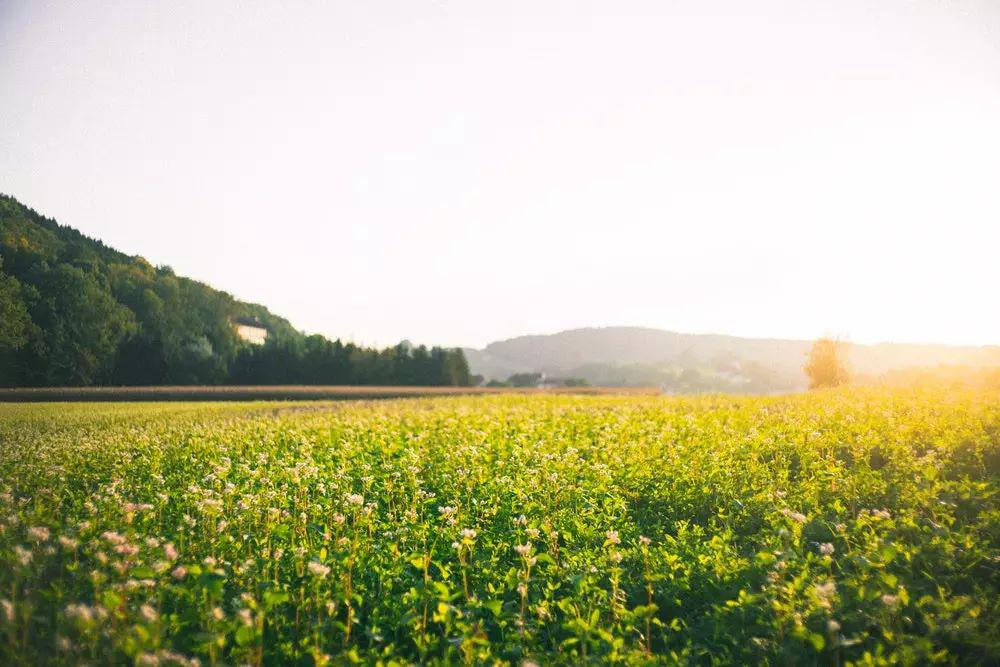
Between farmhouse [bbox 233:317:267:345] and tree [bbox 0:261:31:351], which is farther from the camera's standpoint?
farmhouse [bbox 233:317:267:345]

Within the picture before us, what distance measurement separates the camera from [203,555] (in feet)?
15.1

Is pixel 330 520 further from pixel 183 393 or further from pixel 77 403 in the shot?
pixel 183 393

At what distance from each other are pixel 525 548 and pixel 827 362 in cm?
4076

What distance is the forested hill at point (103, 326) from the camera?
11750mm

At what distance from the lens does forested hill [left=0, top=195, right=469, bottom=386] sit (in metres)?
11.8

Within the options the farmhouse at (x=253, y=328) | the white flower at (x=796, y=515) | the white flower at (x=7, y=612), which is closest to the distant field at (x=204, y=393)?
the white flower at (x=7, y=612)

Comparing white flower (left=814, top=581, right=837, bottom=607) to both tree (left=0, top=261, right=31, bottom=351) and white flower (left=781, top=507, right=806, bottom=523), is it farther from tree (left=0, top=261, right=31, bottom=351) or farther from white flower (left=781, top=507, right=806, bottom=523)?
tree (left=0, top=261, right=31, bottom=351)

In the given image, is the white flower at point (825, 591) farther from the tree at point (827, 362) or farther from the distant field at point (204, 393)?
the tree at point (827, 362)

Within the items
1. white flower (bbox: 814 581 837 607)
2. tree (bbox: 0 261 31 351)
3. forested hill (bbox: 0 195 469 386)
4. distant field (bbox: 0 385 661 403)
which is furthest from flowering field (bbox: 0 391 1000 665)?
distant field (bbox: 0 385 661 403)

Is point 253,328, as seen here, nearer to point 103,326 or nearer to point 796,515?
point 103,326

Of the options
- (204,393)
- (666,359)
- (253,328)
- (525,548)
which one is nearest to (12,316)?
(525,548)

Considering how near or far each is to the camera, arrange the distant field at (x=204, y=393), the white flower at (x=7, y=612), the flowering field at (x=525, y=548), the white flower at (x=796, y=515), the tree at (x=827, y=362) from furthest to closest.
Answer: the tree at (x=827, y=362) < the distant field at (x=204, y=393) < the white flower at (x=796, y=515) < the flowering field at (x=525, y=548) < the white flower at (x=7, y=612)

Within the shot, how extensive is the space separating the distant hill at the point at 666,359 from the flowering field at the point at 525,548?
45988 millimetres

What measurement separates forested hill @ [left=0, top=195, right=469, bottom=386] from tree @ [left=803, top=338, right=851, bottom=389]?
140 ft
